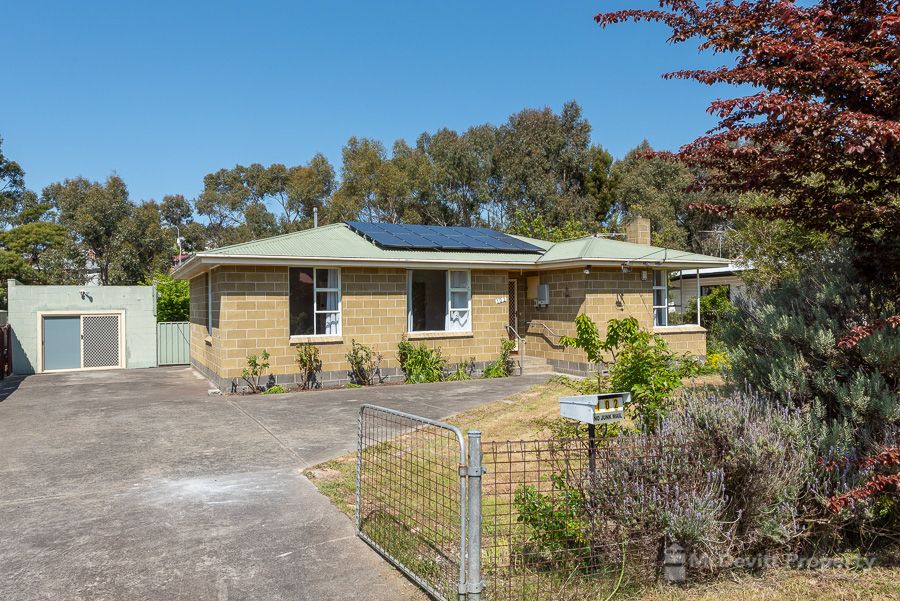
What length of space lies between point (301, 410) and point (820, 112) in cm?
899

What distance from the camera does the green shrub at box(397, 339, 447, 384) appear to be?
14594 mm

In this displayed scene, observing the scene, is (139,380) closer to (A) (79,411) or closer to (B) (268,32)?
(A) (79,411)

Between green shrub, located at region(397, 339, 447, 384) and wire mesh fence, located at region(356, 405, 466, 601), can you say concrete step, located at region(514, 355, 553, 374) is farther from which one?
wire mesh fence, located at region(356, 405, 466, 601)

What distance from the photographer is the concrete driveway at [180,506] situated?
415 cm

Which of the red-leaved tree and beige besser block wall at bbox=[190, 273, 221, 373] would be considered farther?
beige besser block wall at bbox=[190, 273, 221, 373]

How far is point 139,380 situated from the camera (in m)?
15.8

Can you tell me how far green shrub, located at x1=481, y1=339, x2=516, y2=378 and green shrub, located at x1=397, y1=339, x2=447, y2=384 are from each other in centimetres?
138

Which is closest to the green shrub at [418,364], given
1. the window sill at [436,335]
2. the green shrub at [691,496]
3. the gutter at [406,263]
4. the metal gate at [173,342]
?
the window sill at [436,335]

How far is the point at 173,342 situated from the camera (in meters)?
19.9

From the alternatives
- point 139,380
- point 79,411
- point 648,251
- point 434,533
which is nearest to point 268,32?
point 139,380

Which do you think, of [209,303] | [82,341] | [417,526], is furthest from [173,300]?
[417,526]

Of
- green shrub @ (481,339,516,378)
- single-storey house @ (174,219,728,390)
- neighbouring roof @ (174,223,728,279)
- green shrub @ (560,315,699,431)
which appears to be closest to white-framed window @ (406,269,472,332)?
single-storey house @ (174,219,728,390)

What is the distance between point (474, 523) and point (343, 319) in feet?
35.5

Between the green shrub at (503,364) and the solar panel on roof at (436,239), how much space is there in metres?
2.58
